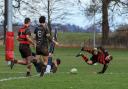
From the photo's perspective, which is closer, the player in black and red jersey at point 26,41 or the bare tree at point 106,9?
the player in black and red jersey at point 26,41

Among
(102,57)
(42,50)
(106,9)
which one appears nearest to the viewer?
(42,50)

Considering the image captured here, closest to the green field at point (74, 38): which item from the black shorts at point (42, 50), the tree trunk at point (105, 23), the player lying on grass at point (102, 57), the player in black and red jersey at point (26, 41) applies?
the tree trunk at point (105, 23)

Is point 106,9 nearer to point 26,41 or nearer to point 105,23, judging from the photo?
point 105,23

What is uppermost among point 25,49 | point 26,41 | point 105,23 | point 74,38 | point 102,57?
point 26,41

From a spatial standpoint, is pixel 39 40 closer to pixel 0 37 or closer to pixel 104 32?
pixel 104 32

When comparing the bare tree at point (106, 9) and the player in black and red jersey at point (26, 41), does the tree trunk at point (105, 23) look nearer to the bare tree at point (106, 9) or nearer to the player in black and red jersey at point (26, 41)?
the bare tree at point (106, 9)

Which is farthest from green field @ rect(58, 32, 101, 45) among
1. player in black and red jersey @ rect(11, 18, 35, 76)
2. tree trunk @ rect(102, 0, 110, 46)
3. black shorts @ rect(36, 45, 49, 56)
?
black shorts @ rect(36, 45, 49, 56)

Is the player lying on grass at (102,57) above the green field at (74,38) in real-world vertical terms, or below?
above

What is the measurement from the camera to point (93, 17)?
66250mm

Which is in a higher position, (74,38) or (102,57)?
(102,57)

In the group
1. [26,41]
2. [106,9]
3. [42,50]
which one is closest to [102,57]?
[26,41]

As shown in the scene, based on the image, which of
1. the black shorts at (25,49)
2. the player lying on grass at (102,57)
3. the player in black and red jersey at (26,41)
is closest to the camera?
the player in black and red jersey at (26,41)

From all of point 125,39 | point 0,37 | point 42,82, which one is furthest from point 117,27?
point 42,82

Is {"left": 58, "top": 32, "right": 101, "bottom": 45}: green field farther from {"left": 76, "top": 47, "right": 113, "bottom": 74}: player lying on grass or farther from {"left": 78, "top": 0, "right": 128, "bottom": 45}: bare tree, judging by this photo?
{"left": 76, "top": 47, "right": 113, "bottom": 74}: player lying on grass
